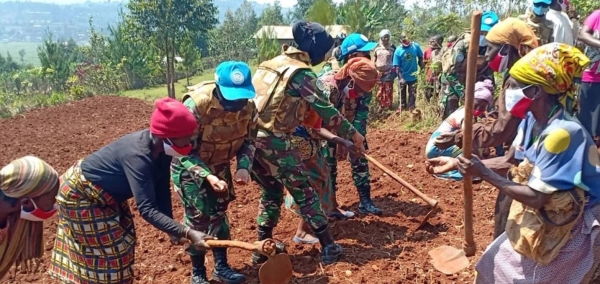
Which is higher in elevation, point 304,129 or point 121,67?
point 304,129

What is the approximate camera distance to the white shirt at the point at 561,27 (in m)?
5.08

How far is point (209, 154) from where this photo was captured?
3.66 meters

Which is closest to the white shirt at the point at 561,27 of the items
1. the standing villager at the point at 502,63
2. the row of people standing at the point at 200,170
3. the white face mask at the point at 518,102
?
the standing villager at the point at 502,63

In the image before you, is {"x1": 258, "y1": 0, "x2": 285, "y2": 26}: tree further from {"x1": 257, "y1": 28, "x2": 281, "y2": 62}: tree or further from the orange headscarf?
the orange headscarf

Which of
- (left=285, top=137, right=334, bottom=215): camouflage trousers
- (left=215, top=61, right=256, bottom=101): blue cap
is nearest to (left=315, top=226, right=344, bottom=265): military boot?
(left=285, top=137, right=334, bottom=215): camouflage trousers

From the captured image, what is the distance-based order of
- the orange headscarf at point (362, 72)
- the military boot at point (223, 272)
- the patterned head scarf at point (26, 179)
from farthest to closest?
the orange headscarf at point (362, 72) < the military boot at point (223, 272) < the patterned head scarf at point (26, 179)

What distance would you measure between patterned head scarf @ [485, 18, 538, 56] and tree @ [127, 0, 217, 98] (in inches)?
569

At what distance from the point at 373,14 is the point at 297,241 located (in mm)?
15468

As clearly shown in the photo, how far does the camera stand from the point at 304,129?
430 centimetres

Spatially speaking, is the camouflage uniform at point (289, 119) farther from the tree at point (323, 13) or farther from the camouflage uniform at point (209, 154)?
the tree at point (323, 13)

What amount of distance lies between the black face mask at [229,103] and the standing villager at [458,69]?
10.2 ft

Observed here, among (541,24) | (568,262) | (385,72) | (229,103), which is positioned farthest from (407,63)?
(568,262)

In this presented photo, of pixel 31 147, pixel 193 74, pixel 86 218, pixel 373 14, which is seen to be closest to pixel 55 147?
pixel 31 147

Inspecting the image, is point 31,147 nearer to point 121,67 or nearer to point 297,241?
point 297,241
